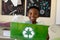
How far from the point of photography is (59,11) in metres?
1.53

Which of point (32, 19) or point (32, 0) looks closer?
point (32, 19)

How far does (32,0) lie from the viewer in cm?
157

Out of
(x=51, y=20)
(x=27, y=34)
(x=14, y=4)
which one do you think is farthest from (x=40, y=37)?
(x=14, y=4)

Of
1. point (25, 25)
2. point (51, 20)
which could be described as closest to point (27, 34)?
point (25, 25)

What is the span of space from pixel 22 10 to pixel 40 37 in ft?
3.21

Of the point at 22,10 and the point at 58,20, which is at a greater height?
the point at 22,10

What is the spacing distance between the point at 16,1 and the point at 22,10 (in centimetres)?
14

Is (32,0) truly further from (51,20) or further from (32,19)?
(32,19)

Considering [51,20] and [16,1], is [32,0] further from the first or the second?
[51,20]

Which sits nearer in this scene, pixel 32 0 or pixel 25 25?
pixel 25 25

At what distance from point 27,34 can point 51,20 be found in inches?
37.4

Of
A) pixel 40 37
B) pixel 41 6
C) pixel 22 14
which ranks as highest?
pixel 41 6

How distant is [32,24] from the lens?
67cm

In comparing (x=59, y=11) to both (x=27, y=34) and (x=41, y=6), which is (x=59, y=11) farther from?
(x=27, y=34)
